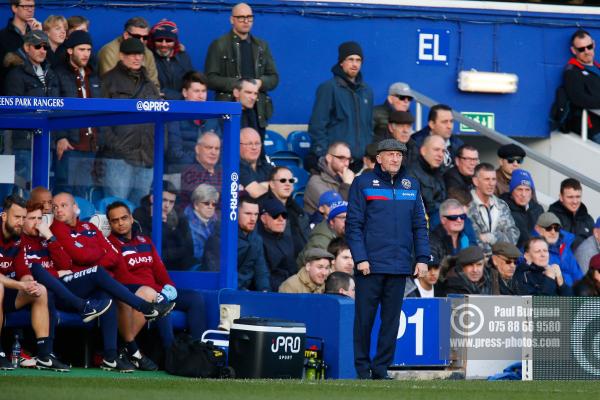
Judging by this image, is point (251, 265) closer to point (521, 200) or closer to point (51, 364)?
point (51, 364)

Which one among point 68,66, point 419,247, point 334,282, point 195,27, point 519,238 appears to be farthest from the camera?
point 195,27

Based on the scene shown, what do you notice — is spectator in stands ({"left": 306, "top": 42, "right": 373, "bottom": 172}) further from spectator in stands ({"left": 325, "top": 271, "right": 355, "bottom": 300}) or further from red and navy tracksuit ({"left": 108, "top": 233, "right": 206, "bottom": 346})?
red and navy tracksuit ({"left": 108, "top": 233, "right": 206, "bottom": 346})

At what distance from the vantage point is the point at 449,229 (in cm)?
1580

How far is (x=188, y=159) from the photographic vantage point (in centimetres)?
1429

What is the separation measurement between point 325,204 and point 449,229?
1.31m

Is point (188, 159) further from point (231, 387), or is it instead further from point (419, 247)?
point (231, 387)

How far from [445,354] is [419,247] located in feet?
3.98

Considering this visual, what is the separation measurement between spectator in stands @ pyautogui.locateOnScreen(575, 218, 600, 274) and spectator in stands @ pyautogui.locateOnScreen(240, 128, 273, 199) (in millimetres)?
3642

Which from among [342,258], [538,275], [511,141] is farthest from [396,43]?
[342,258]

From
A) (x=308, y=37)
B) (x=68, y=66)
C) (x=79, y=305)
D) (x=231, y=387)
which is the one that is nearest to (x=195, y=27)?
(x=308, y=37)

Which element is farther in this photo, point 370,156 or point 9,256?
point 370,156

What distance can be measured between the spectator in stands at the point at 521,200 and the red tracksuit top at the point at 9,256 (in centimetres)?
638

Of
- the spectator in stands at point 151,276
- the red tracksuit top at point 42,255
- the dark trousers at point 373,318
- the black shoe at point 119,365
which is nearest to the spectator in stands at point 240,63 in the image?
the spectator in stands at point 151,276

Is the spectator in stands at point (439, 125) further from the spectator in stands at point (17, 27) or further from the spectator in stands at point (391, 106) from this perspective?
the spectator in stands at point (17, 27)
